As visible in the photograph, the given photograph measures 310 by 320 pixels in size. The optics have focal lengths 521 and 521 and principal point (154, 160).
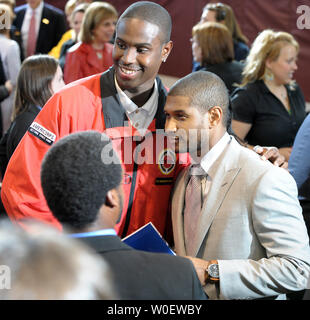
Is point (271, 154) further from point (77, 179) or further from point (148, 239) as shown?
point (77, 179)

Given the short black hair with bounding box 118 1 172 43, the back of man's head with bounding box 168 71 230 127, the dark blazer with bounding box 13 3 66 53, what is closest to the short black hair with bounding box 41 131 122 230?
the back of man's head with bounding box 168 71 230 127

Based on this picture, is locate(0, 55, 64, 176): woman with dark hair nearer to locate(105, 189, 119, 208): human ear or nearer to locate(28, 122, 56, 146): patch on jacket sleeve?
locate(28, 122, 56, 146): patch on jacket sleeve

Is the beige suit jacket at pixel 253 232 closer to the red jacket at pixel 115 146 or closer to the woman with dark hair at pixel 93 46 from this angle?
the red jacket at pixel 115 146

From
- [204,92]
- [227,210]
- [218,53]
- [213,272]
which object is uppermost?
[204,92]

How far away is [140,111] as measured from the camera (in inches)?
82.4

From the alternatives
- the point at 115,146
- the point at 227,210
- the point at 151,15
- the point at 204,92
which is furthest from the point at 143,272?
the point at 151,15

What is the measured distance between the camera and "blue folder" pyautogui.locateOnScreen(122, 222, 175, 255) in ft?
6.03

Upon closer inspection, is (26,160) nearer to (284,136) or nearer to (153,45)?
(153,45)

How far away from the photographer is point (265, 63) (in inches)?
145

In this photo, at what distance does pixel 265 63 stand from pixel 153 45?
6.08ft

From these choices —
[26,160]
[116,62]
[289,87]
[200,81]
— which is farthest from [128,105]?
[289,87]

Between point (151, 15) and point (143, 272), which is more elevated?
point (151, 15)

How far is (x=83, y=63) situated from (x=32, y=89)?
55.2 inches

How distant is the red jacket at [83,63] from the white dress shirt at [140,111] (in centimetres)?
239
